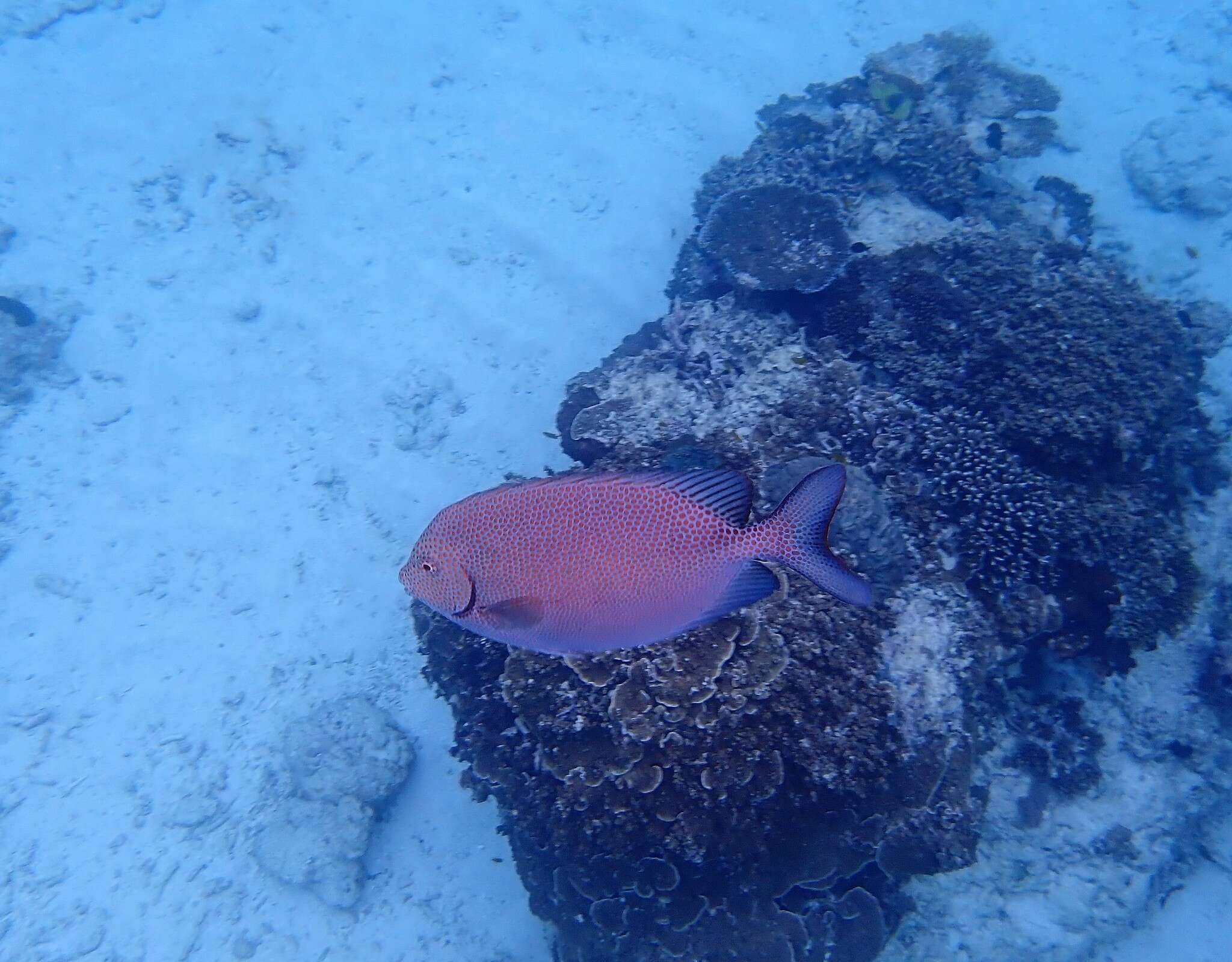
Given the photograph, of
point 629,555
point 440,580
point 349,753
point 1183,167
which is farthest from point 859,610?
point 1183,167

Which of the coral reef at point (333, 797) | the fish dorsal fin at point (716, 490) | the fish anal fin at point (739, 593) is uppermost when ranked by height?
the fish dorsal fin at point (716, 490)

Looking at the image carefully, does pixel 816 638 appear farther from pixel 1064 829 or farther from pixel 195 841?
pixel 195 841

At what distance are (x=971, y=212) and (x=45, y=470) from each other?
42.0ft

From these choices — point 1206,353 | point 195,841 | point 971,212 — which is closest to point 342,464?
point 195,841

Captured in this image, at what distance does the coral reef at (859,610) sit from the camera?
4148 millimetres

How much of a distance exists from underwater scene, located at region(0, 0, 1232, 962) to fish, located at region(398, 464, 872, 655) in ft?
0.05

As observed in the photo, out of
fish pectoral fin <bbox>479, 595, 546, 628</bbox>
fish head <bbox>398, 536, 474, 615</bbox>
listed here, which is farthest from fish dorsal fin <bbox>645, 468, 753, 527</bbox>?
fish head <bbox>398, 536, 474, 615</bbox>

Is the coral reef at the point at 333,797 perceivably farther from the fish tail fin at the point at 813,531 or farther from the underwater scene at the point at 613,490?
the fish tail fin at the point at 813,531

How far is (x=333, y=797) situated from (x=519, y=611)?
5583mm

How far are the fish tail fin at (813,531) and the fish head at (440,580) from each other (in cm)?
115

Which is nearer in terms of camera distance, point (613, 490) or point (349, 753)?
point (613, 490)

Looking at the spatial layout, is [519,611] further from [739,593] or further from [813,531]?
[813,531]

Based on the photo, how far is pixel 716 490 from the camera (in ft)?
7.98

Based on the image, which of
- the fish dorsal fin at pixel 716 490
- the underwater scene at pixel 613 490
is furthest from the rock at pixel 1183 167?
the fish dorsal fin at pixel 716 490
